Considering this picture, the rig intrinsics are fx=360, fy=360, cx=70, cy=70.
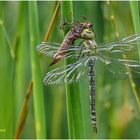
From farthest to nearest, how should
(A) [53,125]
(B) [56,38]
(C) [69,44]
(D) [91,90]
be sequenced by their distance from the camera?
(A) [53,125] → (B) [56,38] → (D) [91,90] → (C) [69,44]

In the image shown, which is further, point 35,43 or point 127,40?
point 127,40

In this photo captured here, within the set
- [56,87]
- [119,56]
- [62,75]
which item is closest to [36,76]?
[62,75]

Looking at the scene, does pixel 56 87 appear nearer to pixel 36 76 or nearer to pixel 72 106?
pixel 36 76

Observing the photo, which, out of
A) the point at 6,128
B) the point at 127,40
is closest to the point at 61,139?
the point at 6,128

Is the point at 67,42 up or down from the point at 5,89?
up

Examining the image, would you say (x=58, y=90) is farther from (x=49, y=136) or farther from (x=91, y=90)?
(x=91, y=90)
